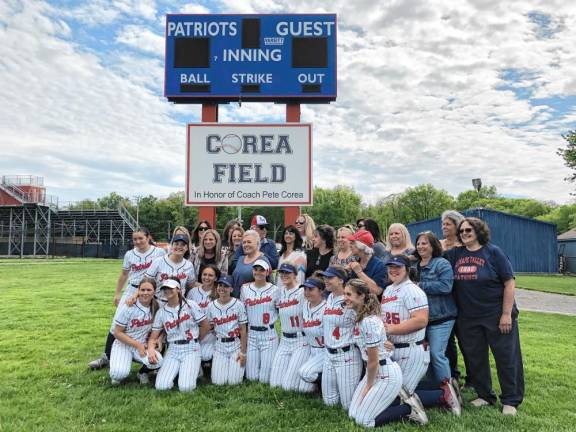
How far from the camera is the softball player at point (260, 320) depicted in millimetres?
5254

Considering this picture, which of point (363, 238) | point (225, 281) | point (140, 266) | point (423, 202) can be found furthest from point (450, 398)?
point (423, 202)

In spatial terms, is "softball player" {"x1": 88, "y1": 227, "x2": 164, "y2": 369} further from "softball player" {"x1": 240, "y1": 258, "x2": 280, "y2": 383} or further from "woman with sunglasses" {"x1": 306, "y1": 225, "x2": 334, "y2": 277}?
"woman with sunglasses" {"x1": 306, "y1": 225, "x2": 334, "y2": 277}

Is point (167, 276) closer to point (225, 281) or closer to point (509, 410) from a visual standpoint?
point (225, 281)

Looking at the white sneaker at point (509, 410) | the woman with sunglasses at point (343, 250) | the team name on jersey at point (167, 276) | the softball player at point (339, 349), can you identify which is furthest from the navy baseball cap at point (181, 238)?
the white sneaker at point (509, 410)

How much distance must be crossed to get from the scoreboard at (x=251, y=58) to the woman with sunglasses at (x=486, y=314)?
500 centimetres

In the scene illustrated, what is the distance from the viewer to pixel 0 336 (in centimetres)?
791

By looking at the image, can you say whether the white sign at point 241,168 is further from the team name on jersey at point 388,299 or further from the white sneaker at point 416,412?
the white sneaker at point 416,412

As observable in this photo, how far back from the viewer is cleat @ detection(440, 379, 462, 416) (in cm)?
430

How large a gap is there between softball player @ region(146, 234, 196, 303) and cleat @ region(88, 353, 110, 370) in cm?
141

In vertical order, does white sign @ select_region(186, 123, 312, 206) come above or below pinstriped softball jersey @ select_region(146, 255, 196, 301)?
above

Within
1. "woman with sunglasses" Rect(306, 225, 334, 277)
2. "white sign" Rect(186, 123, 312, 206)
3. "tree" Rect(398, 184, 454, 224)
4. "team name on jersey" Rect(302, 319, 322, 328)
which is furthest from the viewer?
"tree" Rect(398, 184, 454, 224)

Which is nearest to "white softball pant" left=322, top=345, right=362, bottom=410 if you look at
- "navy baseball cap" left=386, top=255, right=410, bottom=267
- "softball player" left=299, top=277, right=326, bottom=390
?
"softball player" left=299, top=277, right=326, bottom=390

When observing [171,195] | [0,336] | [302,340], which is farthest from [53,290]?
[171,195]

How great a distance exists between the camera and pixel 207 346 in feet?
18.2
